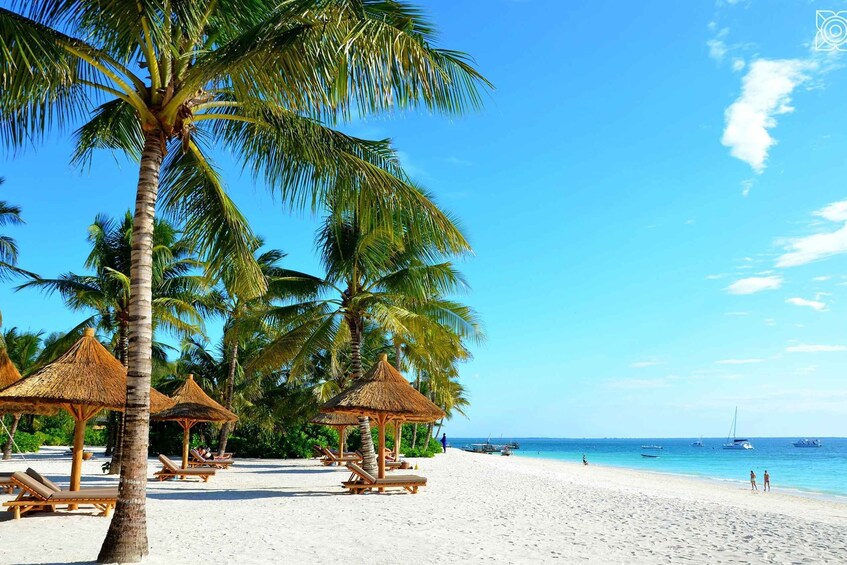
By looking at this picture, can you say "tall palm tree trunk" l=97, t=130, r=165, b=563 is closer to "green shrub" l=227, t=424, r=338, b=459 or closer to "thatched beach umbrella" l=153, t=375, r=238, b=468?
"thatched beach umbrella" l=153, t=375, r=238, b=468

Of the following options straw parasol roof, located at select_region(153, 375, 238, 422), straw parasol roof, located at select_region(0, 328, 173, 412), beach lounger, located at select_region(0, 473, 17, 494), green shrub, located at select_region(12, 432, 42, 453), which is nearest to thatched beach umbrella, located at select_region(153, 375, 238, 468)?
straw parasol roof, located at select_region(153, 375, 238, 422)

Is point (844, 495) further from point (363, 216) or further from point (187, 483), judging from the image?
point (363, 216)

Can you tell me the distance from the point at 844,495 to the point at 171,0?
33.5 meters

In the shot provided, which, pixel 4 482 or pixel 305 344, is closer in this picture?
pixel 4 482

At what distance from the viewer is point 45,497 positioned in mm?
8953

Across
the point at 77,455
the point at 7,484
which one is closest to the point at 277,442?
the point at 77,455

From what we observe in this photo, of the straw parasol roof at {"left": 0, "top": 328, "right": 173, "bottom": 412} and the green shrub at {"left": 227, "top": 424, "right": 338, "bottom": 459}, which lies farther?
the green shrub at {"left": 227, "top": 424, "right": 338, "bottom": 459}

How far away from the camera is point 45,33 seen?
5707 millimetres

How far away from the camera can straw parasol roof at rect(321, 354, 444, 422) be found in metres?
13.1

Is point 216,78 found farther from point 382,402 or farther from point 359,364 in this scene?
point 359,364

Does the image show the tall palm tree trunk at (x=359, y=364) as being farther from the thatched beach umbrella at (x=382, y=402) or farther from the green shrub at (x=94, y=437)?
the green shrub at (x=94, y=437)

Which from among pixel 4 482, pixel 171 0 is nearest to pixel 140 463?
pixel 171 0

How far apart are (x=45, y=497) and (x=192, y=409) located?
25.3ft

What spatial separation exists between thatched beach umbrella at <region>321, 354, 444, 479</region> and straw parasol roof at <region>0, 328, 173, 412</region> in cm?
434
